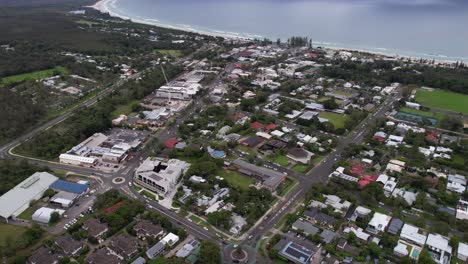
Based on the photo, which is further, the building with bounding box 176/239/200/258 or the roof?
the roof

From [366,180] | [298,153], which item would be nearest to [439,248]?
[366,180]

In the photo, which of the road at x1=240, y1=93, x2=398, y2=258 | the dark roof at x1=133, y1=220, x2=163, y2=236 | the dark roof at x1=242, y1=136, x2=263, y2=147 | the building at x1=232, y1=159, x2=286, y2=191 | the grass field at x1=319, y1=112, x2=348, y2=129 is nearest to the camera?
the dark roof at x1=133, y1=220, x2=163, y2=236

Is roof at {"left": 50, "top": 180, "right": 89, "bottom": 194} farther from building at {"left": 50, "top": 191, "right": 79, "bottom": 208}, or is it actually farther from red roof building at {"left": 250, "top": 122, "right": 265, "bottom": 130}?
red roof building at {"left": 250, "top": 122, "right": 265, "bottom": 130}

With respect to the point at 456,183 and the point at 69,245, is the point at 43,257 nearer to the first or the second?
the point at 69,245

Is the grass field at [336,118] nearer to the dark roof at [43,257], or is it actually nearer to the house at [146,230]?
the house at [146,230]

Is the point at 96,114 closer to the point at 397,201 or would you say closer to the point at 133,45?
the point at 397,201

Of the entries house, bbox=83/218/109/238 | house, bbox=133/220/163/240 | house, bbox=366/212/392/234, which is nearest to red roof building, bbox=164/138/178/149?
house, bbox=133/220/163/240
